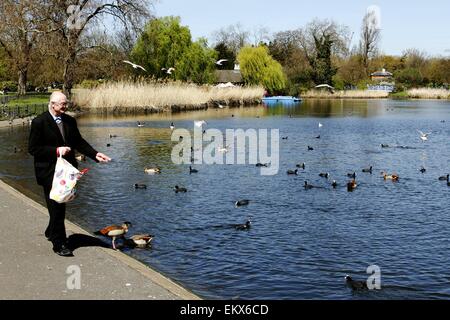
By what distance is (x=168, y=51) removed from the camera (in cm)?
6725

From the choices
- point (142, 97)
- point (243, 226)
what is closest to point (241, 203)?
point (243, 226)

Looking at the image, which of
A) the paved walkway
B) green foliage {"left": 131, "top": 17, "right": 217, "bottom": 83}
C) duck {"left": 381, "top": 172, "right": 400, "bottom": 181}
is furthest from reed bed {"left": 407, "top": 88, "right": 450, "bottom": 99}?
the paved walkway

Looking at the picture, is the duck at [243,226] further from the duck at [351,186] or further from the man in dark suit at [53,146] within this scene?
the duck at [351,186]

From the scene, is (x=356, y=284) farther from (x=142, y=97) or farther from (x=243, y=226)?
(x=142, y=97)

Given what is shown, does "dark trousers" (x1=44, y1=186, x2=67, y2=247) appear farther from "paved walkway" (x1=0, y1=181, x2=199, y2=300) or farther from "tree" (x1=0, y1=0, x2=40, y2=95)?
"tree" (x1=0, y1=0, x2=40, y2=95)

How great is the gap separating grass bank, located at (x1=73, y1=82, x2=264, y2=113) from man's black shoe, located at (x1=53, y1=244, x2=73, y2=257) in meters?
41.1

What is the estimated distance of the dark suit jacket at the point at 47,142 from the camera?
8336 mm

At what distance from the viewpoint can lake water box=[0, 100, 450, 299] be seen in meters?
9.54

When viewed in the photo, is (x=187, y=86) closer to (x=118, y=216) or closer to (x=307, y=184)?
(x=307, y=184)

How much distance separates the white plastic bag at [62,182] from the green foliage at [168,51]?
5828cm

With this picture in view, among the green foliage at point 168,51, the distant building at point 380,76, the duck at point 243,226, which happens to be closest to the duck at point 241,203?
the duck at point 243,226

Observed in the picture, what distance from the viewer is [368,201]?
15969 mm

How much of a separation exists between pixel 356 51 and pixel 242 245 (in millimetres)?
118921
